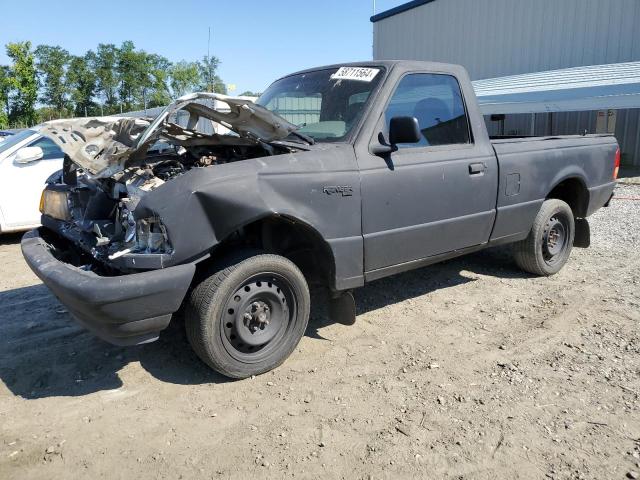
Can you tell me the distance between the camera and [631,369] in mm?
3455

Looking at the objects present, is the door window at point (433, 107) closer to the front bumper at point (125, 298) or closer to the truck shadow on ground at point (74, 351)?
the truck shadow on ground at point (74, 351)

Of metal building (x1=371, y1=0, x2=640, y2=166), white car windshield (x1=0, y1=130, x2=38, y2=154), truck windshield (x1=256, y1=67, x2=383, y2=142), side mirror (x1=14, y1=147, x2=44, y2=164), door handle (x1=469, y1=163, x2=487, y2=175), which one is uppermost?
metal building (x1=371, y1=0, x2=640, y2=166)

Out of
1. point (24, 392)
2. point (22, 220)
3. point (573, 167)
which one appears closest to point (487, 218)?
point (573, 167)

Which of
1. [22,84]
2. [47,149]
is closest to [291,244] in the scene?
[47,149]

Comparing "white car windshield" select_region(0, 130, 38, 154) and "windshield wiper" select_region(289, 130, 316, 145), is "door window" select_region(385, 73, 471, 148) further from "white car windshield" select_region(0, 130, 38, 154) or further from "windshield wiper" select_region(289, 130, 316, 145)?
"white car windshield" select_region(0, 130, 38, 154)

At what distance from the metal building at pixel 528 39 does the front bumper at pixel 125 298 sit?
16.6 meters

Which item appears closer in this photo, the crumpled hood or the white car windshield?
the crumpled hood

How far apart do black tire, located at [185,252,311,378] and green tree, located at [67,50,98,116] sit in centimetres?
6083

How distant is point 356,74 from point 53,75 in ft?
Result: 211

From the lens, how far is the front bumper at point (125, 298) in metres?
2.75

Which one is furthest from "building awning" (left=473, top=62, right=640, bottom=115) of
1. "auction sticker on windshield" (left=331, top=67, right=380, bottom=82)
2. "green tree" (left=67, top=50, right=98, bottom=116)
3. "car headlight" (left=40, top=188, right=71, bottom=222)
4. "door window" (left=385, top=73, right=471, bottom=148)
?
"green tree" (left=67, top=50, right=98, bottom=116)

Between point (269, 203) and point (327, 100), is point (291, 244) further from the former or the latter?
point (327, 100)

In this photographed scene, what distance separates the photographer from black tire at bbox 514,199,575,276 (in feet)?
17.0

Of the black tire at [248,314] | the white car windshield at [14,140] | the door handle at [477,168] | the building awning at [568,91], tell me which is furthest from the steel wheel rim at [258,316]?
the building awning at [568,91]
